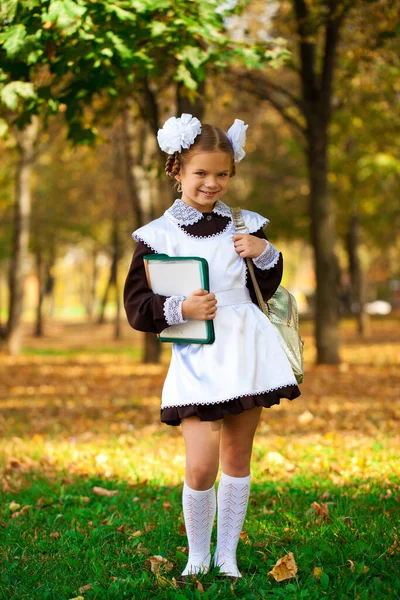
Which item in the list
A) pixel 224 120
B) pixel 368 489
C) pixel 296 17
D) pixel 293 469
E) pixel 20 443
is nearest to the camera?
pixel 368 489

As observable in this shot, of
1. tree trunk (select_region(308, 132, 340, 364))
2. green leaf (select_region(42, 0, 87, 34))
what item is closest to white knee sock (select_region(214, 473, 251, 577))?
green leaf (select_region(42, 0, 87, 34))

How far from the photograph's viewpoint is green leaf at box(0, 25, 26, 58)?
500 centimetres

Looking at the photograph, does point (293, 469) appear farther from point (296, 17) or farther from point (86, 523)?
point (296, 17)

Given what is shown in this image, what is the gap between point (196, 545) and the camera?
3.57m

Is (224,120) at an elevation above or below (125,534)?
above

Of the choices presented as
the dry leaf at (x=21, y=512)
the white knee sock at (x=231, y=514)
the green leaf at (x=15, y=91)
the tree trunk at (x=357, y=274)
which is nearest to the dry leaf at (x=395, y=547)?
the white knee sock at (x=231, y=514)

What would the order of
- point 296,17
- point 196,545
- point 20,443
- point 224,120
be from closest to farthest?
point 196,545 < point 20,443 < point 296,17 < point 224,120

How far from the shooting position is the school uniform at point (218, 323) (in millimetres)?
3396

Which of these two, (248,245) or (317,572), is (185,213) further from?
(317,572)

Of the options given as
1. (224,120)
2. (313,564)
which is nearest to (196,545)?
(313,564)

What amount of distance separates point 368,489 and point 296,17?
9.09 m

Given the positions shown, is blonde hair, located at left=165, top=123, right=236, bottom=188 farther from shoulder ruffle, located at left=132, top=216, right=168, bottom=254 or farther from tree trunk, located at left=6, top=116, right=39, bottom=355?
tree trunk, located at left=6, top=116, right=39, bottom=355

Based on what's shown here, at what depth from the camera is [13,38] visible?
5008 millimetres

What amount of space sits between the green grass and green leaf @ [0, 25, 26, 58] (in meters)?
2.85
